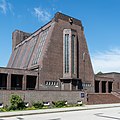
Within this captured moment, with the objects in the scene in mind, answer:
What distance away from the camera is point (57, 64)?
4759 centimetres

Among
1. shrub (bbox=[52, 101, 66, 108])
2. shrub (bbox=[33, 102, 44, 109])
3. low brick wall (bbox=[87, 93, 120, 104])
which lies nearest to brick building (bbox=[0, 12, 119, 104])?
low brick wall (bbox=[87, 93, 120, 104])

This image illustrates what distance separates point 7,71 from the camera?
40.8m

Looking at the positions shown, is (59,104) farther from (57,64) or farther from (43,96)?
(57,64)

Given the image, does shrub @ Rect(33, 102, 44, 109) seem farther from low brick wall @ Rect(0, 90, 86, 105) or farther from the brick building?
the brick building

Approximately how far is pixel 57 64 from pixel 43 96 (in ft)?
56.0

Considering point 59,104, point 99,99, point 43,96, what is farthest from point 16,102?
point 99,99

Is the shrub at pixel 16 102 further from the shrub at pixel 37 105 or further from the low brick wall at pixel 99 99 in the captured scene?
the low brick wall at pixel 99 99

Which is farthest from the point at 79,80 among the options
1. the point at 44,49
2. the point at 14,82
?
the point at 14,82

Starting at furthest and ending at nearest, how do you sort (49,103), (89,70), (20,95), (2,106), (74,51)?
(89,70)
(74,51)
(49,103)
(20,95)
(2,106)

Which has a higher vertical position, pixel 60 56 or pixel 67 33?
pixel 67 33

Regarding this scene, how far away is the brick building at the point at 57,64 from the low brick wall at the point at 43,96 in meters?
8.97

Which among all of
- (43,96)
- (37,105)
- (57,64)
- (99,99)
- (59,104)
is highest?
(57,64)

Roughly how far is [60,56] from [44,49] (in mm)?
3832

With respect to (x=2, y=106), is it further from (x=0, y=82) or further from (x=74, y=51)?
(x=74, y=51)
